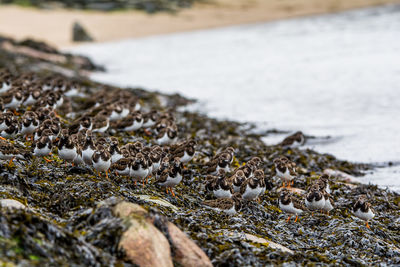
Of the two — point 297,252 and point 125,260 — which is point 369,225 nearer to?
point 297,252

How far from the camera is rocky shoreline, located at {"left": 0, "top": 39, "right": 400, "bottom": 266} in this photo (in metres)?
5.24

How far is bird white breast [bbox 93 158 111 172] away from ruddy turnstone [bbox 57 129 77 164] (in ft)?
1.94

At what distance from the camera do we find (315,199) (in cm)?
873

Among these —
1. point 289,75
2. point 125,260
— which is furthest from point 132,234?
point 289,75

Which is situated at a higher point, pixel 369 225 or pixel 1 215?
pixel 1 215

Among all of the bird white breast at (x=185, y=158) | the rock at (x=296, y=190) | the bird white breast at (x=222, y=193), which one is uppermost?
the bird white breast at (x=185, y=158)

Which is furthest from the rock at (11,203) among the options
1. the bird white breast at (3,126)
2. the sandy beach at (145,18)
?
the sandy beach at (145,18)

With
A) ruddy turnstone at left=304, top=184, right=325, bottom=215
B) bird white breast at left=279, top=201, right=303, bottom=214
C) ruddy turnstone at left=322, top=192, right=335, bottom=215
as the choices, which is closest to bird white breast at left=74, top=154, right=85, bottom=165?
bird white breast at left=279, top=201, right=303, bottom=214

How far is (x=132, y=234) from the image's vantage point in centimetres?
537

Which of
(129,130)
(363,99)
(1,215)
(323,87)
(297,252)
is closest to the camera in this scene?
(1,215)

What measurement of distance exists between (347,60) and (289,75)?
4401mm

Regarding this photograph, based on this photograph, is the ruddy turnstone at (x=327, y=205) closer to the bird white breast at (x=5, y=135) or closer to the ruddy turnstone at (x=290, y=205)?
the ruddy turnstone at (x=290, y=205)

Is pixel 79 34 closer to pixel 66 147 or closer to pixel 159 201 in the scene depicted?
pixel 66 147

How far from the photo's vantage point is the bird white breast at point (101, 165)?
8.23 m
